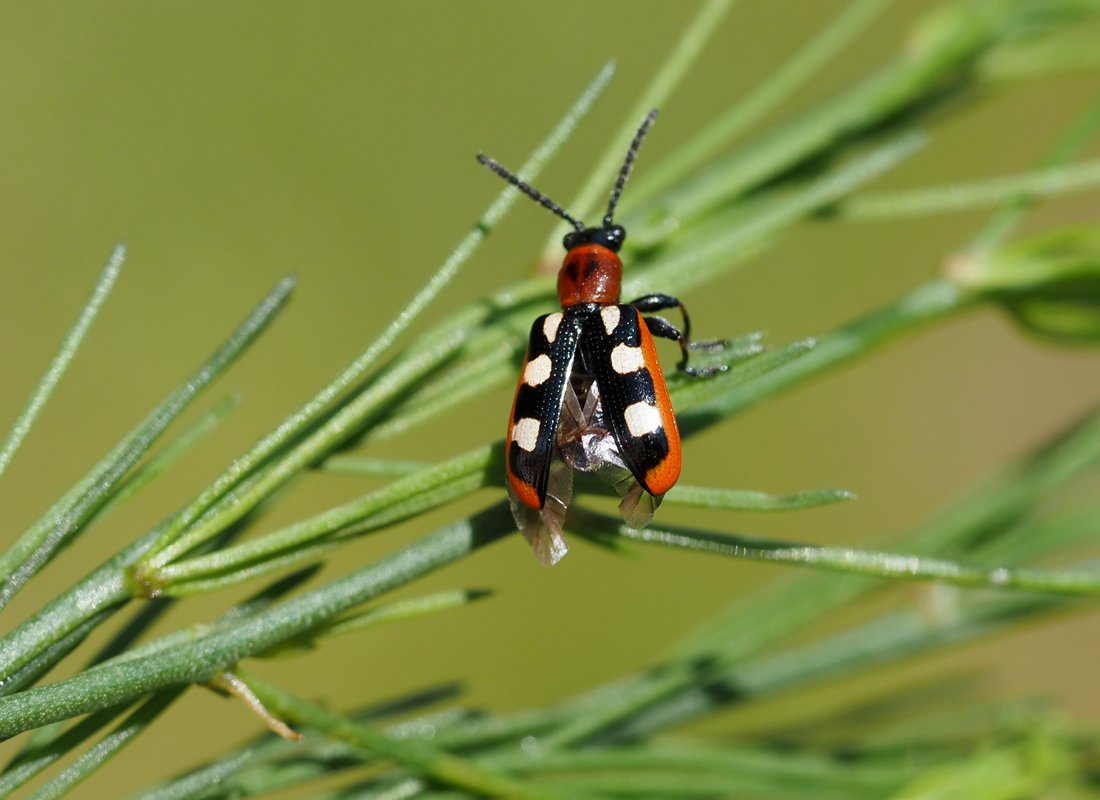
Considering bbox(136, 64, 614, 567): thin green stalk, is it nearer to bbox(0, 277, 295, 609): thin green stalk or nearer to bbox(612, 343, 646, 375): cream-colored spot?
bbox(0, 277, 295, 609): thin green stalk

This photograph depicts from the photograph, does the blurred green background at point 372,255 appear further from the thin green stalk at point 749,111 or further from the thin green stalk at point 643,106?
the thin green stalk at point 643,106

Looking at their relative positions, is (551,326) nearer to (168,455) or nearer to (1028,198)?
(168,455)

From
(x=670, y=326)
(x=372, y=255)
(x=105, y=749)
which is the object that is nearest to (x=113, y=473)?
(x=105, y=749)

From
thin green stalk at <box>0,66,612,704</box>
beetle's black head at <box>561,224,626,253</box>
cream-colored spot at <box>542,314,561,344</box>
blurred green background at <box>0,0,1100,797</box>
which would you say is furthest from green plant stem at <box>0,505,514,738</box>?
blurred green background at <box>0,0,1100,797</box>

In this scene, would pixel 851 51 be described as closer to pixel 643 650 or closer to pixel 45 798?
pixel 643 650

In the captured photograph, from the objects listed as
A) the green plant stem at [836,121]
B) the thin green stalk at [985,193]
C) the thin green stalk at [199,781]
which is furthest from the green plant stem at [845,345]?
the thin green stalk at [199,781]
